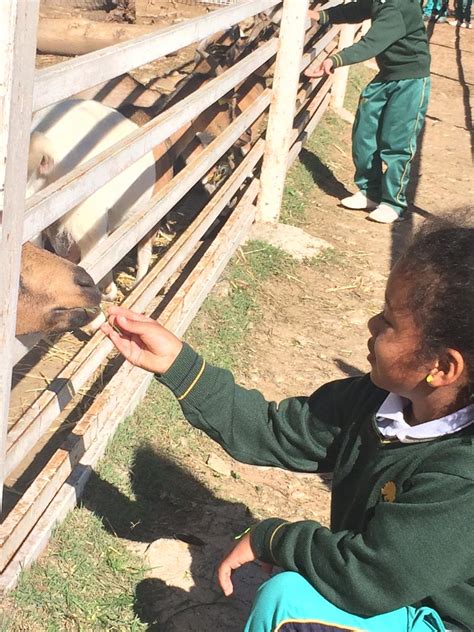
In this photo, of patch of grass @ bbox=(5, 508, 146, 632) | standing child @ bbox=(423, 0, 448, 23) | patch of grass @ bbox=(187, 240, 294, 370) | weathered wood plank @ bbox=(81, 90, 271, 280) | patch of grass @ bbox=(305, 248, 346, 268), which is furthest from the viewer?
standing child @ bbox=(423, 0, 448, 23)

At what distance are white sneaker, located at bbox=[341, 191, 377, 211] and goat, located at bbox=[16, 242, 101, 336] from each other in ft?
15.6

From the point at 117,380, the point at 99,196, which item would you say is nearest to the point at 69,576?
the point at 117,380

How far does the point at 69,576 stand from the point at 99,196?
2255 millimetres

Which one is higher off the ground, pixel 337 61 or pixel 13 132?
pixel 13 132

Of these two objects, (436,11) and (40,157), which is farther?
(436,11)

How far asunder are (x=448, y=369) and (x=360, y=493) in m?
0.36

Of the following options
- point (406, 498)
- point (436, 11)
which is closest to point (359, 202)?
point (406, 498)

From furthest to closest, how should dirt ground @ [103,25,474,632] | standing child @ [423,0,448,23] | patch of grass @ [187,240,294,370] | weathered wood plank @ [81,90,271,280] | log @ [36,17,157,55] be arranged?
standing child @ [423,0,448,23], log @ [36,17,157,55], patch of grass @ [187,240,294,370], weathered wood plank @ [81,90,271,280], dirt ground @ [103,25,474,632]

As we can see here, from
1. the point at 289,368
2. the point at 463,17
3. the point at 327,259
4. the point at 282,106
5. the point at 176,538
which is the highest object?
the point at 282,106

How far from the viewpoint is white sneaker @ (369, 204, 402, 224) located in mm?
7035

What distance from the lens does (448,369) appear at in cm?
197

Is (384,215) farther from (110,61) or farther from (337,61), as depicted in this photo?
(110,61)

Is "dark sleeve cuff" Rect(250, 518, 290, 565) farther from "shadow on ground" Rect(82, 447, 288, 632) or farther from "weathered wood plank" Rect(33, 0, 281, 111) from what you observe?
"weathered wood plank" Rect(33, 0, 281, 111)

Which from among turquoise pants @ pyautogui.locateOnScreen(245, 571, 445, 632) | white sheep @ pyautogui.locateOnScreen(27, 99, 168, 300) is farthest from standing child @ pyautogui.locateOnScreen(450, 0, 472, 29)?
turquoise pants @ pyautogui.locateOnScreen(245, 571, 445, 632)
